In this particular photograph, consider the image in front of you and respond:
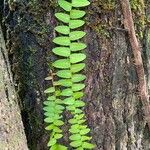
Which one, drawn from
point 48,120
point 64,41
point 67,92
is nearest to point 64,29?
Answer: point 64,41

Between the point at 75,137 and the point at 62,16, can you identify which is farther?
the point at 75,137

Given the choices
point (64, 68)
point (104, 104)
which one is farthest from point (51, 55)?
point (104, 104)

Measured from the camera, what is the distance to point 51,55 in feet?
5.52

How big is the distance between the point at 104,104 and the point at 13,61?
0.48 m

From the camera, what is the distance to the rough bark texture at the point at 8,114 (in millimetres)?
1494

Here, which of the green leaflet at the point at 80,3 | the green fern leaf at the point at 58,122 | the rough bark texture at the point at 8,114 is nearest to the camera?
the rough bark texture at the point at 8,114

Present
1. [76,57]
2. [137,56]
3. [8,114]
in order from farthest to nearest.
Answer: [137,56], [76,57], [8,114]

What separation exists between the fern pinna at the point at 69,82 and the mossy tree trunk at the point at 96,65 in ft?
0.17

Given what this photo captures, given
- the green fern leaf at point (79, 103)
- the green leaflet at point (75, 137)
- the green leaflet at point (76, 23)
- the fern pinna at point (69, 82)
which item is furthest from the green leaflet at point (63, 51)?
the green leaflet at point (75, 137)

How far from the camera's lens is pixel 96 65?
1703mm

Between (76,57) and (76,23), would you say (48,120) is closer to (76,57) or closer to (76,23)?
(76,57)

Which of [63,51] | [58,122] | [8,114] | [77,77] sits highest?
[63,51]

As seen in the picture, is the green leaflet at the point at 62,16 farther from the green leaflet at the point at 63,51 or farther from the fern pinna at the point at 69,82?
the green leaflet at the point at 63,51

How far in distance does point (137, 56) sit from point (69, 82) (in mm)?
349
